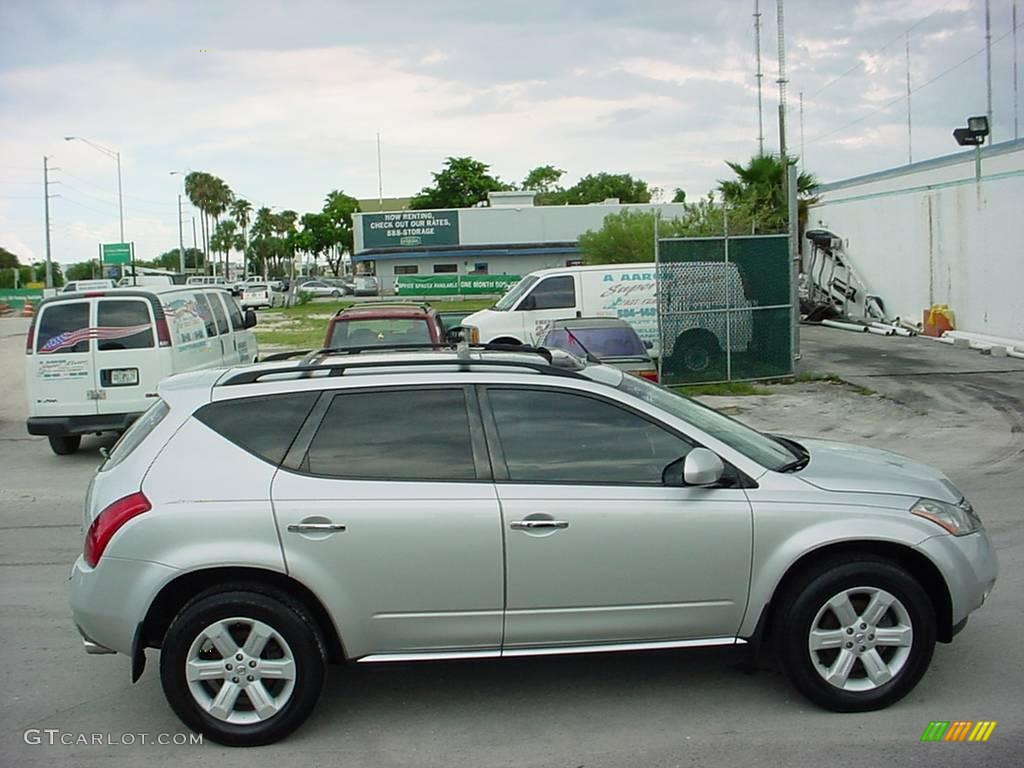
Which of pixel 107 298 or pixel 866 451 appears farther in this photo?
pixel 107 298

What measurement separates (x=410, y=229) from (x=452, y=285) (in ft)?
27.0

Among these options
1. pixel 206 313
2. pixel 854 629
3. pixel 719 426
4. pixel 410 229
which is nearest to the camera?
pixel 854 629

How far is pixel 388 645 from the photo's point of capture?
4.74 meters

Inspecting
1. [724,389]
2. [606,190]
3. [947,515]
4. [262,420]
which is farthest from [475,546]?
[606,190]

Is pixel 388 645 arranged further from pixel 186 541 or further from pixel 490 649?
pixel 186 541

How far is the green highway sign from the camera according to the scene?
80812mm

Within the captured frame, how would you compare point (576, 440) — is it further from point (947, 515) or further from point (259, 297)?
point (259, 297)

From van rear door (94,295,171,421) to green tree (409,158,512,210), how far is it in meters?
78.3

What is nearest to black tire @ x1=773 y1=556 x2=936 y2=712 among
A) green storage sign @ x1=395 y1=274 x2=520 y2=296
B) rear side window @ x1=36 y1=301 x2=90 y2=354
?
rear side window @ x1=36 y1=301 x2=90 y2=354

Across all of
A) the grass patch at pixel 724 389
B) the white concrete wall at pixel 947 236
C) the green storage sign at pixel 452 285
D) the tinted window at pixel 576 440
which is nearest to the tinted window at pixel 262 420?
the tinted window at pixel 576 440

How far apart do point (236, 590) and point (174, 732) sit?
83 centimetres

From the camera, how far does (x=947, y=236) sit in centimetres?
2538

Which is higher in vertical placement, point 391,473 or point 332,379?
point 332,379

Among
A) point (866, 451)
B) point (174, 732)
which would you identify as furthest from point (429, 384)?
point (866, 451)
